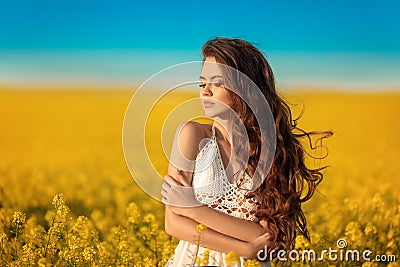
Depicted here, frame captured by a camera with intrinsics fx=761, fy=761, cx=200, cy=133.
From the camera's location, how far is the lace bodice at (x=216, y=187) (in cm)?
353

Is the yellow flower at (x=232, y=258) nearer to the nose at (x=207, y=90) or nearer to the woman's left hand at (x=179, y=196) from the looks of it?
the woman's left hand at (x=179, y=196)

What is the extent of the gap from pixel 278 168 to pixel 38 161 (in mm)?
7874

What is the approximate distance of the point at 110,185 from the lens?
9242 mm

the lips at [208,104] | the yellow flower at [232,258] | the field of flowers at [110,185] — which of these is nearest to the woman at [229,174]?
the lips at [208,104]

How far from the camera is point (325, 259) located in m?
4.61

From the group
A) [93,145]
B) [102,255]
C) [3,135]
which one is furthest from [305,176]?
[3,135]

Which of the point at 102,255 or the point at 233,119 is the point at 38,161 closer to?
the point at 102,255

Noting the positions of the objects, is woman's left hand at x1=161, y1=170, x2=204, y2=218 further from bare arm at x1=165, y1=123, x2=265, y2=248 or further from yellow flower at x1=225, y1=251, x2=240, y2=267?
yellow flower at x1=225, y1=251, x2=240, y2=267

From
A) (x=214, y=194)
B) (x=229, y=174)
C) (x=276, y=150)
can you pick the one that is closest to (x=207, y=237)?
(x=214, y=194)
